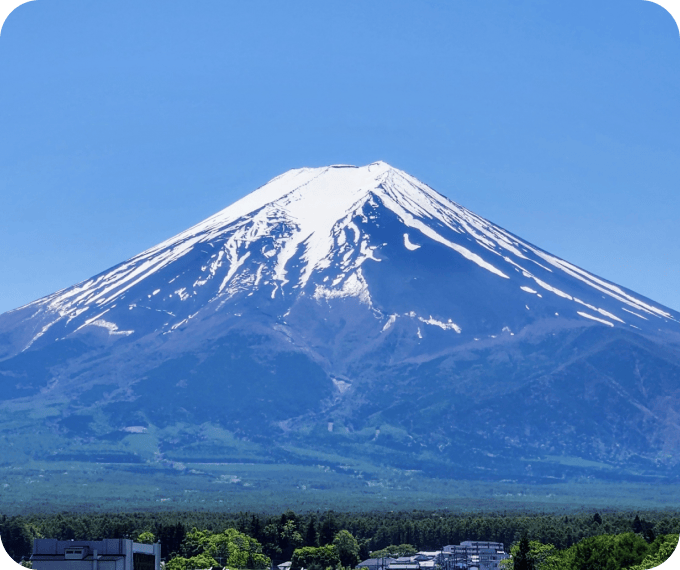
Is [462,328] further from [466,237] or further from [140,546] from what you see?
[140,546]

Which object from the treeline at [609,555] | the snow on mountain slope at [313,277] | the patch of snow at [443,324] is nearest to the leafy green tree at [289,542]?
the treeline at [609,555]

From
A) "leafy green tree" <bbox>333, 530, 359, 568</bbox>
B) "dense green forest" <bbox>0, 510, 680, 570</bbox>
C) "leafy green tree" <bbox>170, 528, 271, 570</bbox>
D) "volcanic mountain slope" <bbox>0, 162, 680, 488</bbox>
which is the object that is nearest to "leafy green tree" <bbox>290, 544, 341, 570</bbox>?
"dense green forest" <bbox>0, 510, 680, 570</bbox>

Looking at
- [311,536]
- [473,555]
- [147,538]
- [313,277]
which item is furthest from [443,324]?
[147,538]

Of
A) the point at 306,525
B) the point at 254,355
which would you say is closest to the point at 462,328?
the point at 254,355

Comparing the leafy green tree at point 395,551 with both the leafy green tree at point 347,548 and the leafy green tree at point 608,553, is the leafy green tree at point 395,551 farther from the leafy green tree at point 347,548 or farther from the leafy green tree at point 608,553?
the leafy green tree at point 608,553

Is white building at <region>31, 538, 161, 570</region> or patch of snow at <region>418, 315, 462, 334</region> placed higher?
patch of snow at <region>418, 315, 462, 334</region>

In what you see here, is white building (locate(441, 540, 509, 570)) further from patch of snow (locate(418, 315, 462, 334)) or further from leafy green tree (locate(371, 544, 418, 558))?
patch of snow (locate(418, 315, 462, 334))
